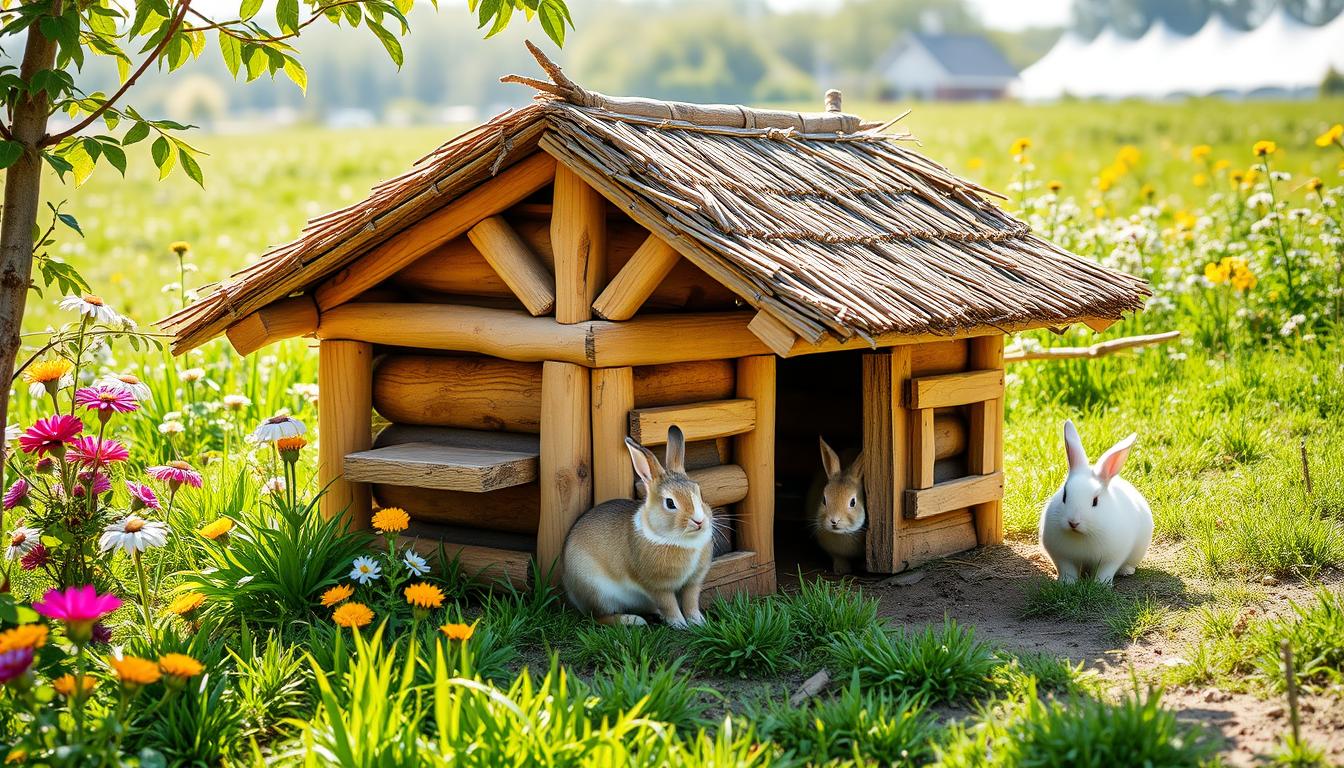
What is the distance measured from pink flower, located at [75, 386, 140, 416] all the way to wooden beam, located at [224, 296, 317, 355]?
1.93ft

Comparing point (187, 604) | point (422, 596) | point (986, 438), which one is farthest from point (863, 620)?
point (187, 604)

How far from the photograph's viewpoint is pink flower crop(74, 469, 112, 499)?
15.7ft

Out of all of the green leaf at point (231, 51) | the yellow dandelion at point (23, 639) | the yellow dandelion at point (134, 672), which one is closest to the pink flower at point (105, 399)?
the green leaf at point (231, 51)

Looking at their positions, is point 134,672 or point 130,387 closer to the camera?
point 134,672

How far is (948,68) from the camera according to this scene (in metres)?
86.1

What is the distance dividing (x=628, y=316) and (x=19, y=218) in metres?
2.21

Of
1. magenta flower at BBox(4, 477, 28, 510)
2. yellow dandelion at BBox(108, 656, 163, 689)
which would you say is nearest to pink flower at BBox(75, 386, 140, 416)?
magenta flower at BBox(4, 477, 28, 510)

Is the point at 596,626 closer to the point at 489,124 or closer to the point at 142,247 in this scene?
the point at 489,124

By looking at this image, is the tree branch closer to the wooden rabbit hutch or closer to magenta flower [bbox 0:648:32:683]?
the wooden rabbit hutch

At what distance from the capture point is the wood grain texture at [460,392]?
5.24 meters

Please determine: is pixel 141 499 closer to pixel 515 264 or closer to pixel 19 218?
pixel 19 218

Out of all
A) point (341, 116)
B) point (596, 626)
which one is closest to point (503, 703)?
point (596, 626)

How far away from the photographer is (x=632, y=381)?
502cm

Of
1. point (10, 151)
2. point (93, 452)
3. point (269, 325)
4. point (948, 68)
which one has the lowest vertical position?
point (93, 452)
